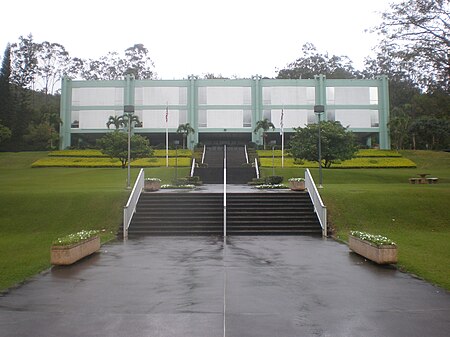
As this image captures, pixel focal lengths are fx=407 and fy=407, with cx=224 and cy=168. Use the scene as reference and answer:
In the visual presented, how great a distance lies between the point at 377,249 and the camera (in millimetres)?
9484

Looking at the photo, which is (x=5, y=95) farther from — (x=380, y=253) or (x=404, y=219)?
(x=380, y=253)

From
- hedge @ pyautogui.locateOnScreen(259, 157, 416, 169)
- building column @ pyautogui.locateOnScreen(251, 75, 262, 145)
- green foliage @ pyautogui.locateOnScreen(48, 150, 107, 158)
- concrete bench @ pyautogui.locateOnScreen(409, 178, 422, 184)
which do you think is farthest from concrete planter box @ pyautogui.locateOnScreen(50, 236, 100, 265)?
building column @ pyautogui.locateOnScreen(251, 75, 262, 145)

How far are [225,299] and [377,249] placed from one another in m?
4.57

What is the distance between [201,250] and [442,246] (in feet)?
22.5

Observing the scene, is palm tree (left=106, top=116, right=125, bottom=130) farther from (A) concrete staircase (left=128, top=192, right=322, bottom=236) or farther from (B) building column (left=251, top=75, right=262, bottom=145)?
(A) concrete staircase (left=128, top=192, right=322, bottom=236)

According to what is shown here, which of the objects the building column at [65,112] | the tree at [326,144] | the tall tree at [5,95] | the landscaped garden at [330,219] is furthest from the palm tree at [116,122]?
the landscaped garden at [330,219]

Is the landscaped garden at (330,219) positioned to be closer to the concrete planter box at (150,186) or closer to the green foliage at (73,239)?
the green foliage at (73,239)

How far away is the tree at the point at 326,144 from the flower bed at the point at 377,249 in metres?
23.3

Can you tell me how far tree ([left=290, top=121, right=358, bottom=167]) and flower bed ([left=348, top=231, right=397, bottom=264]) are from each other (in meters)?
23.3

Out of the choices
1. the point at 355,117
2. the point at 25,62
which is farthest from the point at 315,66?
the point at 25,62

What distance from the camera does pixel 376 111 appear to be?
59.2 meters

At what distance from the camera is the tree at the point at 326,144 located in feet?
111

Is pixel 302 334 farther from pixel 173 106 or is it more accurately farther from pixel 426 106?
pixel 426 106

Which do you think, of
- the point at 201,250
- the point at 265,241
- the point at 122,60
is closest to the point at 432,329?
the point at 201,250
